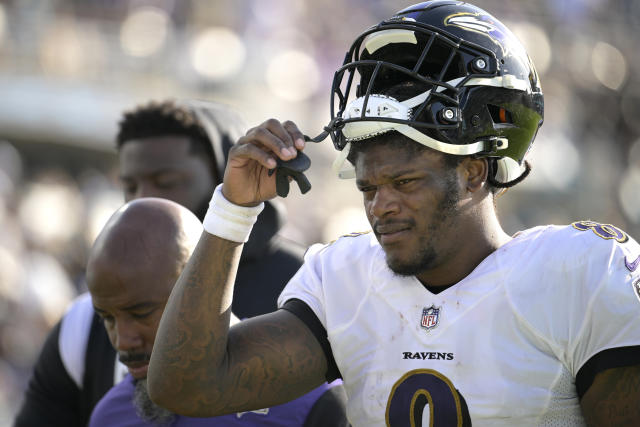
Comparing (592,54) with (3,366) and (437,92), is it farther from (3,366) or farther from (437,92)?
(437,92)

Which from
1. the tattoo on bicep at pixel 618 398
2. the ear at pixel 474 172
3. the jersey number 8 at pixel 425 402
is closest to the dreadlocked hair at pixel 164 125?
the ear at pixel 474 172

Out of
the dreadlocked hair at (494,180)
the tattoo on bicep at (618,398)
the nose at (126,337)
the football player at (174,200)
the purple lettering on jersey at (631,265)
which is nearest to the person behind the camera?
the tattoo on bicep at (618,398)

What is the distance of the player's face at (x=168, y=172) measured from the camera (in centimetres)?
347

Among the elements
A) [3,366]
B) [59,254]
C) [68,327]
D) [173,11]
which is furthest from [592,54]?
[68,327]

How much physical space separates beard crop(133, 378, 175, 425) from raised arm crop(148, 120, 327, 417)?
249 millimetres

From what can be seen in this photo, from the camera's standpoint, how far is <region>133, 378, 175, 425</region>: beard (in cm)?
237

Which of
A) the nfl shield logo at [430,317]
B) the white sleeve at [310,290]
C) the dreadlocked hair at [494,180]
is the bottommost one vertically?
the nfl shield logo at [430,317]

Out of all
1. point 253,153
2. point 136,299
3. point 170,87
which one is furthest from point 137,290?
point 170,87

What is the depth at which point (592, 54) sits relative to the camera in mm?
15664

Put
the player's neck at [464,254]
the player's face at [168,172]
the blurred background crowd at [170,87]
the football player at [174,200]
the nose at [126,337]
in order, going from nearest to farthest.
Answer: the player's neck at [464,254] → the nose at [126,337] → the football player at [174,200] → the player's face at [168,172] → the blurred background crowd at [170,87]

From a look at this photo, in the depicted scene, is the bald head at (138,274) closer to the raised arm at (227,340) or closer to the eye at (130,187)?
the raised arm at (227,340)

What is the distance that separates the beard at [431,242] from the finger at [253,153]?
377 millimetres

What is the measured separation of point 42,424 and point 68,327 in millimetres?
350

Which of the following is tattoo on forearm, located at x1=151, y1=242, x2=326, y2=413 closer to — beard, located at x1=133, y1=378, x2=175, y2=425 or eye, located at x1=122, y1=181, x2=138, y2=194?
beard, located at x1=133, y1=378, x2=175, y2=425
